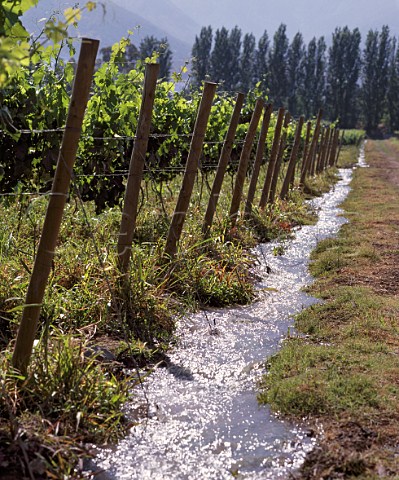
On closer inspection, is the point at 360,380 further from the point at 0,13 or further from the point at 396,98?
the point at 396,98

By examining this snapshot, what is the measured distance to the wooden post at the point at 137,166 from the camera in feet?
17.6

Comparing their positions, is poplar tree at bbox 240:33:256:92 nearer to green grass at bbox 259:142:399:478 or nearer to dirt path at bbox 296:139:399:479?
dirt path at bbox 296:139:399:479

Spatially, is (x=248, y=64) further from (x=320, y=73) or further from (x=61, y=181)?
(x=61, y=181)

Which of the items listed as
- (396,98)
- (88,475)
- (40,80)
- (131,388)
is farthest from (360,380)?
(396,98)

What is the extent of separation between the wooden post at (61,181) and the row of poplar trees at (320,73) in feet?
327

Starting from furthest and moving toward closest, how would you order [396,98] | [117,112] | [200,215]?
[396,98], [200,215], [117,112]

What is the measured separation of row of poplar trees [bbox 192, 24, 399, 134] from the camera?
341 feet

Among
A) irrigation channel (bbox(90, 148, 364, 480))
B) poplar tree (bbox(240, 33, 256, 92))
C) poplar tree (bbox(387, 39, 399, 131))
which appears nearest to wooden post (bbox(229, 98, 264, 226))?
irrigation channel (bbox(90, 148, 364, 480))

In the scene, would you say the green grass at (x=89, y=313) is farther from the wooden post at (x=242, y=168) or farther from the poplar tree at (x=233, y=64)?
the poplar tree at (x=233, y=64)

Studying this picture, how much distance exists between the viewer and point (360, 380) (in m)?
4.29

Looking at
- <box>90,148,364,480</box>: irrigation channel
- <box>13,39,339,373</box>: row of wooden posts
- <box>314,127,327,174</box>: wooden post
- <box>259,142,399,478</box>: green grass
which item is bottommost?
<box>90,148,364,480</box>: irrigation channel

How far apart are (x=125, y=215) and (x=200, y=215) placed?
152 inches

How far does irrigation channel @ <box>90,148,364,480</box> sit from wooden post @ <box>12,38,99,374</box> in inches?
35.9

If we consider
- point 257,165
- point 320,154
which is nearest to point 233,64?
point 320,154
